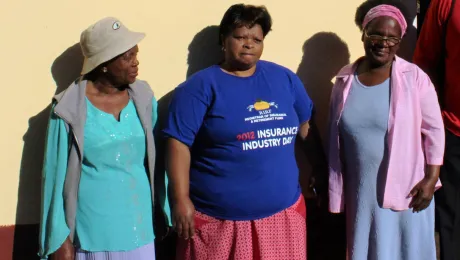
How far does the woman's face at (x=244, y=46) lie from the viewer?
3236 mm

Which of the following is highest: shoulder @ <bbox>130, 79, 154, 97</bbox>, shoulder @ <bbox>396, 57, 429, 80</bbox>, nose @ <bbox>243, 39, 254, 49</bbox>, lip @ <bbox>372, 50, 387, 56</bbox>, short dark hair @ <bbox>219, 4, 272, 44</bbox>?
short dark hair @ <bbox>219, 4, 272, 44</bbox>

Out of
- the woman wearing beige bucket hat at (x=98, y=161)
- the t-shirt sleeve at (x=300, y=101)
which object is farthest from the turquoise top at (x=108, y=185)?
the t-shirt sleeve at (x=300, y=101)

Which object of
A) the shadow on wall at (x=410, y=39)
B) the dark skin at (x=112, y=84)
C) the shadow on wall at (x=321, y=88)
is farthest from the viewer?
the shadow on wall at (x=410, y=39)

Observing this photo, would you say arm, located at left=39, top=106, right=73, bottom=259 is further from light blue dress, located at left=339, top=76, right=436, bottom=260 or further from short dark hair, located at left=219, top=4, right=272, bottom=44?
light blue dress, located at left=339, top=76, right=436, bottom=260

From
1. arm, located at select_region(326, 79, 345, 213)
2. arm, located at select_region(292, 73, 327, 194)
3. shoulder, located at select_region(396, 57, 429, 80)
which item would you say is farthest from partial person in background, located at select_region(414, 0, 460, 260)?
arm, located at select_region(292, 73, 327, 194)

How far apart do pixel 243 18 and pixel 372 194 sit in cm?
116

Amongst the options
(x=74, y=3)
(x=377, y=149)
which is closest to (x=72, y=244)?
(x=74, y=3)

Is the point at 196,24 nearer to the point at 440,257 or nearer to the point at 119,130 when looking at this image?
the point at 119,130

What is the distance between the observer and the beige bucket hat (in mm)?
3062

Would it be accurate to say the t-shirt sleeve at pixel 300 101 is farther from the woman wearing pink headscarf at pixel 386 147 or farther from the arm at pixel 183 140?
the arm at pixel 183 140

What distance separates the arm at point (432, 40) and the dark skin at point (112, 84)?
1711 mm

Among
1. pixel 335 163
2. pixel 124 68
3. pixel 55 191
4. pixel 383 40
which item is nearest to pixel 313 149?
pixel 335 163

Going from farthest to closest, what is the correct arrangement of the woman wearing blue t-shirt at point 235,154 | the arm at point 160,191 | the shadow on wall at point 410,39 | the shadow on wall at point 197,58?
the shadow on wall at point 410,39 → the shadow on wall at point 197,58 → the arm at point 160,191 → the woman wearing blue t-shirt at point 235,154

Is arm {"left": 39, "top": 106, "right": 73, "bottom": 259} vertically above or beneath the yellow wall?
beneath
